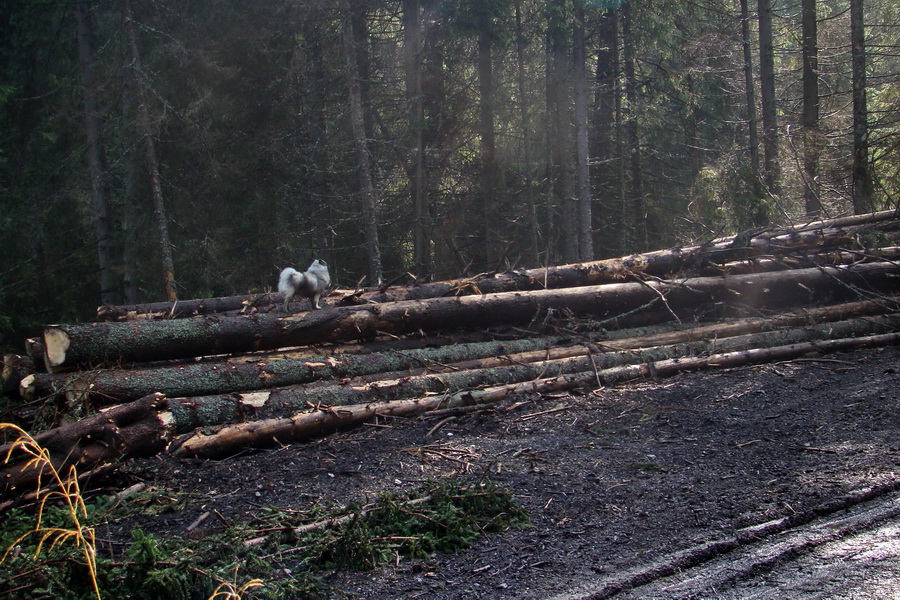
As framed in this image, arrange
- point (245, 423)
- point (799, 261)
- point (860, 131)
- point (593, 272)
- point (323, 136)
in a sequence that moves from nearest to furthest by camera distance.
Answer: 1. point (245, 423)
2. point (593, 272)
3. point (799, 261)
4. point (860, 131)
5. point (323, 136)

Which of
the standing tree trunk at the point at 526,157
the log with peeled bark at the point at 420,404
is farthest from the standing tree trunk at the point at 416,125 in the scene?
the log with peeled bark at the point at 420,404

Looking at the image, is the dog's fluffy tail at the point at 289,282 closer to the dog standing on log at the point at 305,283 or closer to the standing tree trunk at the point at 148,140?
the dog standing on log at the point at 305,283

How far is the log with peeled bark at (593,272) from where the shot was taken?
1006cm

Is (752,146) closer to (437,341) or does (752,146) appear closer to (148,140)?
(437,341)

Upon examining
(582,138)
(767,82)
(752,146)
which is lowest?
(752,146)

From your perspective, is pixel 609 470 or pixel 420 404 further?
pixel 420 404

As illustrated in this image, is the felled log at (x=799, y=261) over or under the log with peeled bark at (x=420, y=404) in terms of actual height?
over

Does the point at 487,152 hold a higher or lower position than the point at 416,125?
lower

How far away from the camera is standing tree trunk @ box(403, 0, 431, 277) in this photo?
20484 millimetres

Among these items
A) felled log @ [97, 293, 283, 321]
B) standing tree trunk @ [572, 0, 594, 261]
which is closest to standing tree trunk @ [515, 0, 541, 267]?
standing tree trunk @ [572, 0, 594, 261]

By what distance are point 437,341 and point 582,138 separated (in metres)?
12.7

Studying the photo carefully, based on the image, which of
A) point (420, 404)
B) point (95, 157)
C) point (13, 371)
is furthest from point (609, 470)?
point (95, 157)

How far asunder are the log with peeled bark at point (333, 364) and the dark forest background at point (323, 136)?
7593mm

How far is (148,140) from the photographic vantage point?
17.3 metres
